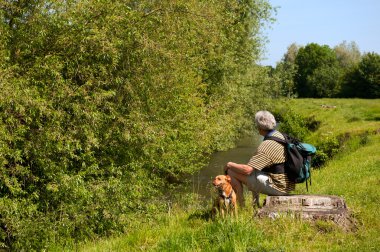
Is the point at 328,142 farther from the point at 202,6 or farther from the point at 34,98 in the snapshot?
the point at 34,98

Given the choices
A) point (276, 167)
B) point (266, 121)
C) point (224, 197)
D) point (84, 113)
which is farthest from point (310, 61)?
point (224, 197)

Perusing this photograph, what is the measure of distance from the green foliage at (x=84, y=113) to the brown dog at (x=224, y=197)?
419 centimetres

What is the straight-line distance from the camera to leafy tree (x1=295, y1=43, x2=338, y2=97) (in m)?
90.4

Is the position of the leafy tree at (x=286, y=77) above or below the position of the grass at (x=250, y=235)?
above

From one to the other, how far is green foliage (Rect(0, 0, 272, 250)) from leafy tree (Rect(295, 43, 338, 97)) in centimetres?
7751

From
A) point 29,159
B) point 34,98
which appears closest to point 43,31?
point 34,98

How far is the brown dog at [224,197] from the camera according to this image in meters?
6.49

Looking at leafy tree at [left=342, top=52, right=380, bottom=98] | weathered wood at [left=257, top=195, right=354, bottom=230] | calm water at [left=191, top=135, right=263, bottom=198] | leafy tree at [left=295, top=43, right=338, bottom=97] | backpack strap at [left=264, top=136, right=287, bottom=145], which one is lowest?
calm water at [left=191, top=135, right=263, bottom=198]

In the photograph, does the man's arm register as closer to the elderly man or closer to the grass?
the elderly man

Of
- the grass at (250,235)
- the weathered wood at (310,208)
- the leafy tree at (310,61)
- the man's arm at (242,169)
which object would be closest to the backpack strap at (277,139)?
the man's arm at (242,169)

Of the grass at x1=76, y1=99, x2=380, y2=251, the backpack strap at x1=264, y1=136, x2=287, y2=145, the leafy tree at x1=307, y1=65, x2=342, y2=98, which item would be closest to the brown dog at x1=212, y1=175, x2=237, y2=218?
the grass at x1=76, y1=99, x2=380, y2=251

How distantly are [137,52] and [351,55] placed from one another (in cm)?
10553

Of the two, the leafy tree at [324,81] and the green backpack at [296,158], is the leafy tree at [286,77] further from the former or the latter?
the leafy tree at [324,81]

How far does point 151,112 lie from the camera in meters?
13.3
